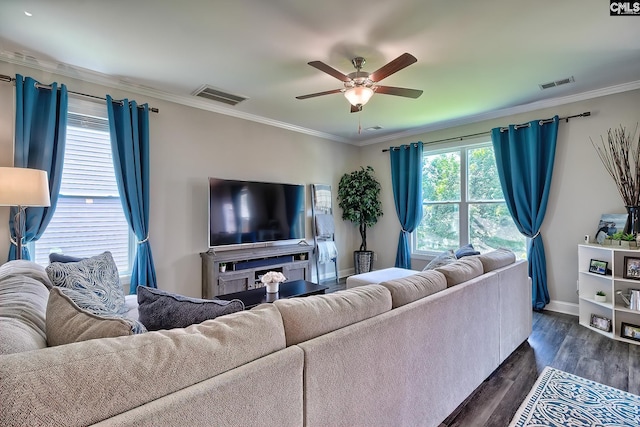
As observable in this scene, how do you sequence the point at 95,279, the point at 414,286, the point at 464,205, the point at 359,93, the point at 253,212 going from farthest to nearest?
the point at 464,205
the point at 253,212
the point at 359,93
the point at 95,279
the point at 414,286

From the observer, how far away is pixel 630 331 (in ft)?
9.25

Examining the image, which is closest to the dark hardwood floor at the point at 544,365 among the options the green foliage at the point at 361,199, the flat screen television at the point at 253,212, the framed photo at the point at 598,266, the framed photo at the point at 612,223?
the framed photo at the point at 598,266

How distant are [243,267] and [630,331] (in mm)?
4075

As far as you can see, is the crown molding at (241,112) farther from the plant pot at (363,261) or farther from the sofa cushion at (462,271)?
the sofa cushion at (462,271)

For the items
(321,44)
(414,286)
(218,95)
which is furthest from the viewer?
(218,95)

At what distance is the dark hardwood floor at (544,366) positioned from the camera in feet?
6.05

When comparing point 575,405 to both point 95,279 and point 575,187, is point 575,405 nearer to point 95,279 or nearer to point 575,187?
point 575,187

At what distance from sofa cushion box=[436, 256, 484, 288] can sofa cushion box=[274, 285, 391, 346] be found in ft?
2.14

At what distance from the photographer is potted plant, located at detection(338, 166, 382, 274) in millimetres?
5293

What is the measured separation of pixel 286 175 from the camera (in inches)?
187

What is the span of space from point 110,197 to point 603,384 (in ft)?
15.2

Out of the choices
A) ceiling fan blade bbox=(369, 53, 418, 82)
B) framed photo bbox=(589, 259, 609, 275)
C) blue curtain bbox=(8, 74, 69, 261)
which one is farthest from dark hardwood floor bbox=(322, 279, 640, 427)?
blue curtain bbox=(8, 74, 69, 261)

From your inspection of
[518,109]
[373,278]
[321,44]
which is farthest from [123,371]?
[518,109]

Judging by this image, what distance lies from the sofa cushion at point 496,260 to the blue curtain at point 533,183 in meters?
1.56
